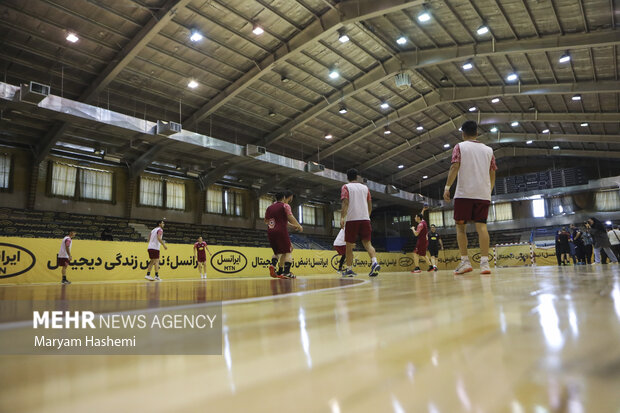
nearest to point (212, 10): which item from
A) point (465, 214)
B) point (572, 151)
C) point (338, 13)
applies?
point (338, 13)

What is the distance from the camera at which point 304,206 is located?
99.0ft

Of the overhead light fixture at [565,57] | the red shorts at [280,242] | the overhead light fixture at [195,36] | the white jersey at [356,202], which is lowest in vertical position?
the red shorts at [280,242]

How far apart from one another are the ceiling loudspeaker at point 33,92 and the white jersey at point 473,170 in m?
12.2

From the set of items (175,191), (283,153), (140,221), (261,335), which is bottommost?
(261,335)

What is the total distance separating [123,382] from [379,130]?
2283 cm

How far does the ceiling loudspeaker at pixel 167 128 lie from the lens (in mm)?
14773

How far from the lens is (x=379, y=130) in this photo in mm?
22484

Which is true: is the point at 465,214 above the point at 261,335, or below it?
above

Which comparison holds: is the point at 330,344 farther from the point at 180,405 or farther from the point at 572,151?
the point at 572,151

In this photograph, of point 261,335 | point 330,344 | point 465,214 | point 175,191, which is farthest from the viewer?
point 175,191

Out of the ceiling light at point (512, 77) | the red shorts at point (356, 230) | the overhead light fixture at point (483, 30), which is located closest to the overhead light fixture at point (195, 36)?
the overhead light fixture at point (483, 30)

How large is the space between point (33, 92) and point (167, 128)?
4.28 metres

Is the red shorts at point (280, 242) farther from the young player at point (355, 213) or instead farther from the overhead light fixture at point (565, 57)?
the overhead light fixture at point (565, 57)

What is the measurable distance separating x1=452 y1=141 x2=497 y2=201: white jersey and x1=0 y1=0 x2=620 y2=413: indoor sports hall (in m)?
0.02
